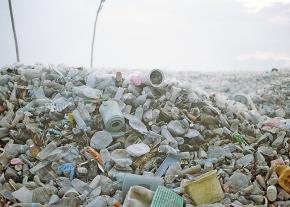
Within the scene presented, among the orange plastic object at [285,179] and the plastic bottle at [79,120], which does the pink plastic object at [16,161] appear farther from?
the orange plastic object at [285,179]

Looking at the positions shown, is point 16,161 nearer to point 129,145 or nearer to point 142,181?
point 129,145

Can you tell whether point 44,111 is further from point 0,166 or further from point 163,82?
point 163,82

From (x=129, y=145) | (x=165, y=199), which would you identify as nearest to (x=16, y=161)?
(x=129, y=145)

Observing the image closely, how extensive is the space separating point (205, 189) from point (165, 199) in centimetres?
46

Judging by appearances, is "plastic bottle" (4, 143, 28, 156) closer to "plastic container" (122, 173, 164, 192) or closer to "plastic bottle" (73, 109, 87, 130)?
"plastic bottle" (73, 109, 87, 130)

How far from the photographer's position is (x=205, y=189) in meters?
3.48

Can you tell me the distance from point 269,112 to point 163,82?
3.17 meters

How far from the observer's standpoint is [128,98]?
4.56m

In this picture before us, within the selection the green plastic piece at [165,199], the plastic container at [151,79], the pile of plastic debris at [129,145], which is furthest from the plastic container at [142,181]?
the plastic container at [151,79]

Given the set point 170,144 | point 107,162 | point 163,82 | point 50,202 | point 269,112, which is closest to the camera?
point 50,202

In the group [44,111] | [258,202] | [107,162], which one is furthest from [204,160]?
[44,111]

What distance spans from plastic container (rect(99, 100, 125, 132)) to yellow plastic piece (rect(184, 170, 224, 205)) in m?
1.13

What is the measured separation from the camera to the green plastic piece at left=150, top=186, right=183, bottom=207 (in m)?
3.22

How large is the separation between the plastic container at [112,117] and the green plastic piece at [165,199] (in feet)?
3.45
